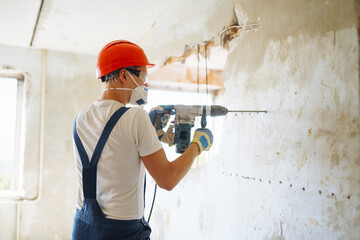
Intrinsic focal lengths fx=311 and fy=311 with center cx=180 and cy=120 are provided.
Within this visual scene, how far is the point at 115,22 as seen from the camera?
8.34 ft

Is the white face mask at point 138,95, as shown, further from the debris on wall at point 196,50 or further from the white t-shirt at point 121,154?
the debris on wall at point 196,50

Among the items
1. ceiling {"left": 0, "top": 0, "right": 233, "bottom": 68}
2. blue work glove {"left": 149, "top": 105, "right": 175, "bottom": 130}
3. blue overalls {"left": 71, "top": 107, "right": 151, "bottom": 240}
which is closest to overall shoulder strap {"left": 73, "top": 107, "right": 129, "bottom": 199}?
blue overalls {"left": 71, "top": 107, "right": 151, "bottom": 240}

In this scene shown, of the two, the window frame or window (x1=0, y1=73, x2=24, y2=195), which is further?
window (x1=0, y1=73, x2=24, y2=195)

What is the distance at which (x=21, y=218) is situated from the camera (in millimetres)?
3129

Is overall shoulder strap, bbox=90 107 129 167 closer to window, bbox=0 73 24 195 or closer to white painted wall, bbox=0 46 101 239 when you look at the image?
white painted wall, bbox=0 46 101 239

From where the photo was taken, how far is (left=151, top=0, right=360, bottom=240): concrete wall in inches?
40.6

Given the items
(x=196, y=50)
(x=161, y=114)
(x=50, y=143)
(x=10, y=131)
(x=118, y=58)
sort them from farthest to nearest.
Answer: (x=10, y=131) < (x=50, y=143) < (x=196, y=50) < (x=161, y=114) < (x=118, y=58)

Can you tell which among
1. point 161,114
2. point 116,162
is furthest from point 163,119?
point 116,162

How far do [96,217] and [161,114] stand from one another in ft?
1.99

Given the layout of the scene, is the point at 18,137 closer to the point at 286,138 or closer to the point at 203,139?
the point at 203,139

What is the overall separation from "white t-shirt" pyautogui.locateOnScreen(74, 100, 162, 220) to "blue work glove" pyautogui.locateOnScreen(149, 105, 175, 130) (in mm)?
411

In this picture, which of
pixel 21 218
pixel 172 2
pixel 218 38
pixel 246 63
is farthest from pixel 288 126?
pixel 21 218

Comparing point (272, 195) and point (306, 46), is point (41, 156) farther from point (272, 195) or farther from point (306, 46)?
point (306, 46)

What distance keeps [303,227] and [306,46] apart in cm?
69
